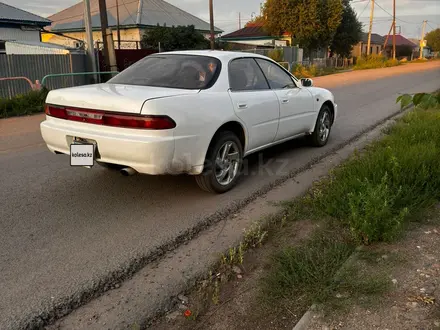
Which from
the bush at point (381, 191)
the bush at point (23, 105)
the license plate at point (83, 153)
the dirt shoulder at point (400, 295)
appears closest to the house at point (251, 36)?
the bush at point (23, 105)

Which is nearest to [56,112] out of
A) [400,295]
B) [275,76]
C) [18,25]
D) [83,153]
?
[83,153]

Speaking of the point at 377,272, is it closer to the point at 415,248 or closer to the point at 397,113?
the point at 415,248

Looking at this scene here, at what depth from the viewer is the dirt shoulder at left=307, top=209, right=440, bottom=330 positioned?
256cm

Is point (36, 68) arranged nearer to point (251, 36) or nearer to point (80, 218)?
point (80, 218)

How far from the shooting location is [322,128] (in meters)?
7.33

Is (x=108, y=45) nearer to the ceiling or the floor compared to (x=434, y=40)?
nearer to the floor

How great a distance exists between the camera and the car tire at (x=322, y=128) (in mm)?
7117

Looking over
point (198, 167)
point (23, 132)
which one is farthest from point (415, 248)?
point (23, 132)

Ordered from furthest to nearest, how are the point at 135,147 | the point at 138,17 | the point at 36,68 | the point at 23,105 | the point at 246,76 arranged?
the point at 138,17 < the point at 36,68 < the point at 23,105 < the point at 246,76 < the point at 135,147

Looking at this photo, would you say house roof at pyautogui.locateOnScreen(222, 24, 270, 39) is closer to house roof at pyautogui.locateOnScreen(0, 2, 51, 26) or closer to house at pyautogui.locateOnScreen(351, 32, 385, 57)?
house at pyautogui.locateOnScreen(351, 32, 385, 57)

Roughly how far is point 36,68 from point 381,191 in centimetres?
1410

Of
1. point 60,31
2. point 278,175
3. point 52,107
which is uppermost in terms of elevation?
point 60,31

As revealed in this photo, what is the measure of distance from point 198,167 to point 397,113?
876 centimetres

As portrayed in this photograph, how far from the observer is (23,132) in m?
8.84
